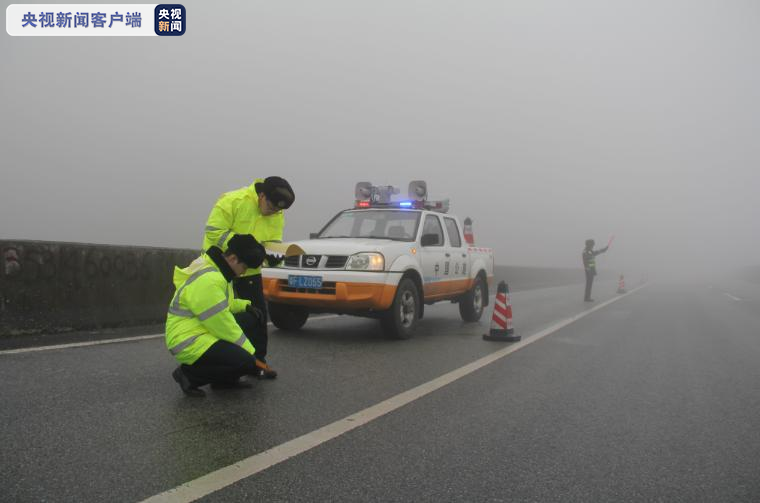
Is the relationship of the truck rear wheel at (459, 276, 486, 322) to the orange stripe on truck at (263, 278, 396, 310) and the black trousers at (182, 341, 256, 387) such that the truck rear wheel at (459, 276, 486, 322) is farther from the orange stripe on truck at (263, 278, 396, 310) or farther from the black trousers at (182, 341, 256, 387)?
the black trousers at (182, 341, 256, 387)

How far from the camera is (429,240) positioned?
332 inches

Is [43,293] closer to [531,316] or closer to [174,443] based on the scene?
[174,443]

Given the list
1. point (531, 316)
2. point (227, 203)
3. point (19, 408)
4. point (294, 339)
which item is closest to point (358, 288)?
point (294, 339)

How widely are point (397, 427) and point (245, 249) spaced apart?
178cm

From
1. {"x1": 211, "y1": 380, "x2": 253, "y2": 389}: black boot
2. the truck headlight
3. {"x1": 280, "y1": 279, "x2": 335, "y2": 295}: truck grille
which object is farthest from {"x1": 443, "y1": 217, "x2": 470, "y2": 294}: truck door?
{"x1": 211, "y1": 380, "x2": 253, "y2": 389}: black boot

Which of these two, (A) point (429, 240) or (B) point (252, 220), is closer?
(B) point (252, 220)

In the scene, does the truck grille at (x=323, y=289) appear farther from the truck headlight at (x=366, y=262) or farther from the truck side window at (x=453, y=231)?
the truck side window at (x=453, y=231)

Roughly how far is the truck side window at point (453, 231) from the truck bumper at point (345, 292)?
2549 mm

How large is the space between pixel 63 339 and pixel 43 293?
705 millimetres

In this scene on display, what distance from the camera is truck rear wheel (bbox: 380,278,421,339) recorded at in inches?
296

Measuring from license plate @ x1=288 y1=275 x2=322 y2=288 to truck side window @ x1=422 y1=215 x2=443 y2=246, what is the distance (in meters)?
2.10

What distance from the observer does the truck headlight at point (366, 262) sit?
7312 millimetres

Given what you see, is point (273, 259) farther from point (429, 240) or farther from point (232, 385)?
point (429, 240)

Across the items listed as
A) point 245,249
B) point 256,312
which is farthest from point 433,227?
point 245,249
